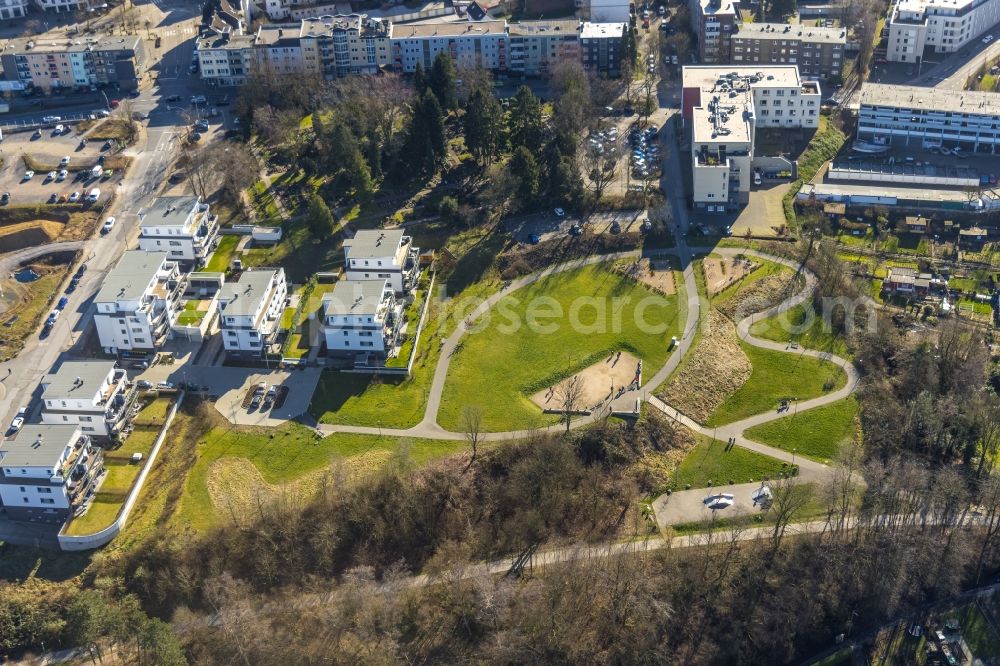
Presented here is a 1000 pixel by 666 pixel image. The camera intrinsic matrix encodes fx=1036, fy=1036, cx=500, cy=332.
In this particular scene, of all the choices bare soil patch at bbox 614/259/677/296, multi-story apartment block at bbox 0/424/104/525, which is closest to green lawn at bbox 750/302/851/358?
bare soil patch at bbox 614/259/677/296

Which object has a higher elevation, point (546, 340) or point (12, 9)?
point (12, 9)

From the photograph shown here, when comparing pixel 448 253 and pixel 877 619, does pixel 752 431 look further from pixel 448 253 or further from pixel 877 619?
pixel 448 253

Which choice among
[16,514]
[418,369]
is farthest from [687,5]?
[16,514]

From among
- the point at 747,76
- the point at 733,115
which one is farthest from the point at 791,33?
the point at 733,115

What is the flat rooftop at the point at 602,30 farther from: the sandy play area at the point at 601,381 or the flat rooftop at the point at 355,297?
the sandy play area at the point at 601,381

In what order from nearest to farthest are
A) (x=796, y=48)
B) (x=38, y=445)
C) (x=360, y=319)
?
(x=38, y=445) < (x=360, y=319) < (x=796, y=48)

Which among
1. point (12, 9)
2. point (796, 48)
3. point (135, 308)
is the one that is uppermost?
point (12, 9)

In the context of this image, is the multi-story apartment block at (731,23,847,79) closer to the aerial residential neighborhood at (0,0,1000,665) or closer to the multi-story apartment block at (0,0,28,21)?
the aerial residential neighborhood at (0,0,1000,665)

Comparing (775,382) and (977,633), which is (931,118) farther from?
(977,633)
